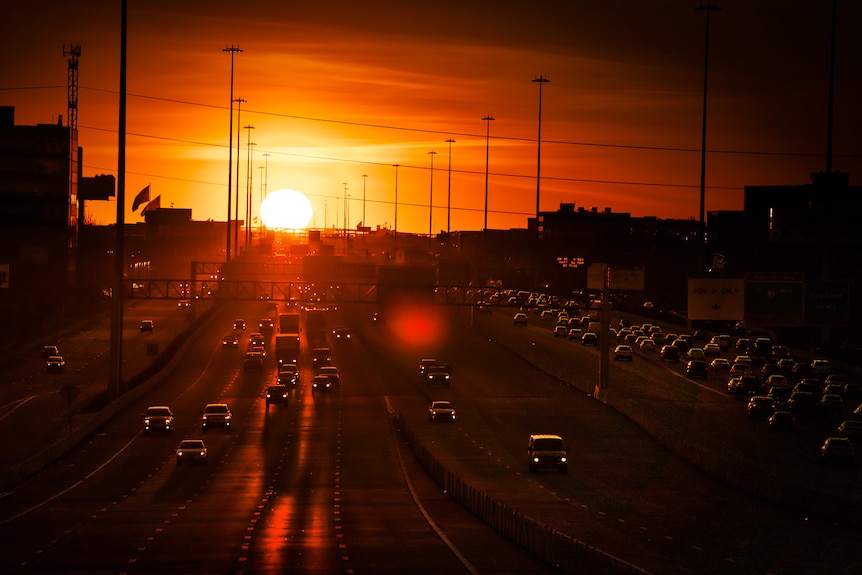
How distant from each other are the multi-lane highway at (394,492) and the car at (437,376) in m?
0.82

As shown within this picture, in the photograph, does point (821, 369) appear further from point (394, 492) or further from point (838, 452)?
point (394, 492)

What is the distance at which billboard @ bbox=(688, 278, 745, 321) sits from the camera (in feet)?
175

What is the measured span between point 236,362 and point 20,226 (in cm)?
6886

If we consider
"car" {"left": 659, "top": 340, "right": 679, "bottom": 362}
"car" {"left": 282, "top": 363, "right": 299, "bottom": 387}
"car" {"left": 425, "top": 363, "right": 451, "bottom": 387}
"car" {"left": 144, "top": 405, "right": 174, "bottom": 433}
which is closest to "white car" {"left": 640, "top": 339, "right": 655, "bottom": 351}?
"car" {"left": 659, "top": 340, "right": 679, "bottom": 362}

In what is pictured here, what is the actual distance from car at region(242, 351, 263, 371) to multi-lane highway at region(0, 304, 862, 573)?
9.74 ft

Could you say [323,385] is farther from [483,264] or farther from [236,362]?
[483,264]

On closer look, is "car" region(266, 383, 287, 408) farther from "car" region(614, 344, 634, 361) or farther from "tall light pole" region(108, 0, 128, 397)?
"car" region(614, 344, 634, 361)

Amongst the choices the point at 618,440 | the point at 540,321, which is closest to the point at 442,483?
the point at 618,440

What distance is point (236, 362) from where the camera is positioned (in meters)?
109

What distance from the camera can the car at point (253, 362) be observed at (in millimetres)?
102562

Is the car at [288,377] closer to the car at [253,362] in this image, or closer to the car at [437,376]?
the car at [437,376]

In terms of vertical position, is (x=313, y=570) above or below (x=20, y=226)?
below

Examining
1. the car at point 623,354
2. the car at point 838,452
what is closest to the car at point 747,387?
the car at point 623,354

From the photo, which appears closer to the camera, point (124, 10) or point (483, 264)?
point (124, 10)
